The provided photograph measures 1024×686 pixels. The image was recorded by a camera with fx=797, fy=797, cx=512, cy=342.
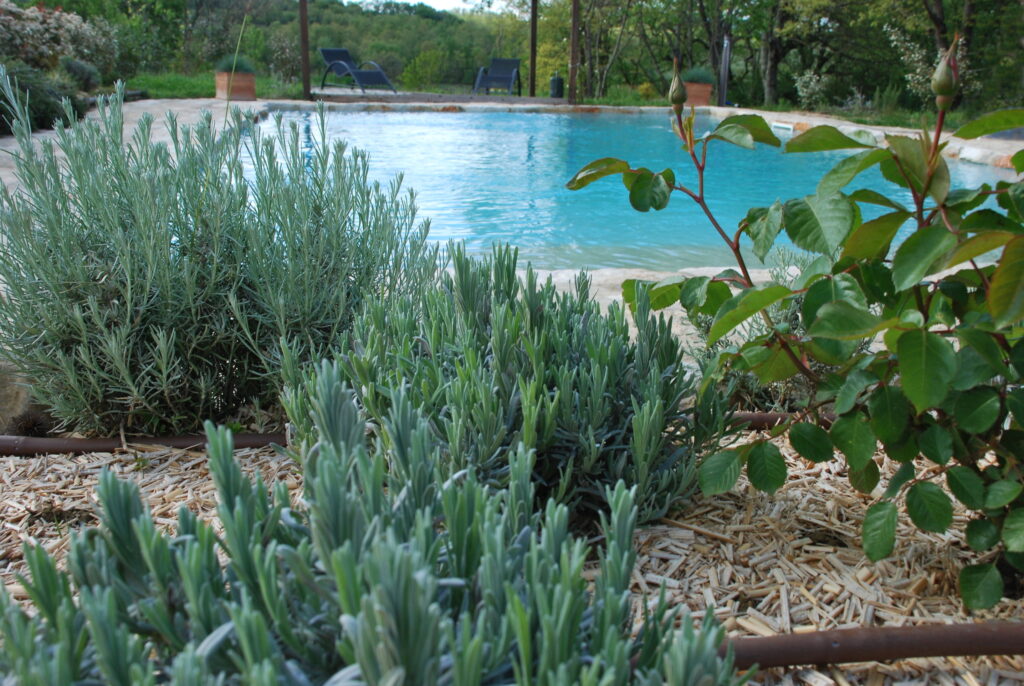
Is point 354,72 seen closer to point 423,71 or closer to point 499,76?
point 499,76

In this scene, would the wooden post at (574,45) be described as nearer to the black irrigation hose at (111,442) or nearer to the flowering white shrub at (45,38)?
the flowering white shrub at (45,38)

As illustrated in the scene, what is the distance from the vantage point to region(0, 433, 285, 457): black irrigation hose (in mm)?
2363

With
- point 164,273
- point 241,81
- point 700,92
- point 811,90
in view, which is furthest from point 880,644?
point 811,90

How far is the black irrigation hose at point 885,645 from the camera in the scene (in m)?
1.34

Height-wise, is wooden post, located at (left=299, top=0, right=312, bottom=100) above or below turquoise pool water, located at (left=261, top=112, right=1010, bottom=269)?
above

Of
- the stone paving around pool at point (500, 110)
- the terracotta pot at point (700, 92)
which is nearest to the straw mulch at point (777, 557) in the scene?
the stone paving around pool at point (500, 110)

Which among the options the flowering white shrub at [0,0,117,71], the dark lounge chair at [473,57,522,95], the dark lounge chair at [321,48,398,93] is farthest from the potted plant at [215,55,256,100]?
the dark lounge chair at [473,57,522,95]

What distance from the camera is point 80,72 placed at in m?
15.7

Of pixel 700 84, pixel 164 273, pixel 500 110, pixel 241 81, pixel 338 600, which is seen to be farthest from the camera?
pixel 700 84

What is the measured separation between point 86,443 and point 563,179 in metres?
10.3

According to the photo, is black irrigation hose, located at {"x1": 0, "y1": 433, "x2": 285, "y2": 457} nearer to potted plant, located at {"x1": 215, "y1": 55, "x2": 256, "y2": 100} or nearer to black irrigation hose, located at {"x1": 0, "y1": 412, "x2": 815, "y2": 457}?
black irrigation hose, located at {"x1": 0, "y1": 412, "x2": 815, "y2": 457}

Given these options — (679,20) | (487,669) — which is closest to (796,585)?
(487,669)

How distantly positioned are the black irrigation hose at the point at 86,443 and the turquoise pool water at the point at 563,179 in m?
1.85

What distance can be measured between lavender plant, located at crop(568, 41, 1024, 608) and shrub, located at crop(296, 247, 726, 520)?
0.19 m
